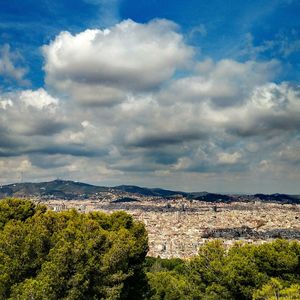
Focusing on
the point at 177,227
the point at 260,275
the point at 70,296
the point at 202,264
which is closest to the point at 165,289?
the point at 202,264

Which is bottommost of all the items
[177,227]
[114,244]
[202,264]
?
[177,227]

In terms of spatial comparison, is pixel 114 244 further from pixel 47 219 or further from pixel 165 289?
pixel 165 289

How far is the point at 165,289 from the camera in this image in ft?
82.9

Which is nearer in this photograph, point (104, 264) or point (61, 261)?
point (61, 261)

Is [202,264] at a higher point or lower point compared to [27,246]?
lower

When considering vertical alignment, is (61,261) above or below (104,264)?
above

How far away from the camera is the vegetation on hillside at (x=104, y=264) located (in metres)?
13.6

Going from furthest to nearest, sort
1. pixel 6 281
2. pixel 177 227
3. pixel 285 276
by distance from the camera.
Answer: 1. pixel 177 227
2. pixel 285 276
3. pixel 6 281

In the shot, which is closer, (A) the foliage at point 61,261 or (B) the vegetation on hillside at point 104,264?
(A) the foliage at point 61,261

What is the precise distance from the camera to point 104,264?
15570mm

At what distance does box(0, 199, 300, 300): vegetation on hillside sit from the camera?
13.6 meters

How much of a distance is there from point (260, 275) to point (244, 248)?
3.12 m

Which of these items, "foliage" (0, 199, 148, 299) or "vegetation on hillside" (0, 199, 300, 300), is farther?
"vegetation on hillside" (0, 199, 300, 300)

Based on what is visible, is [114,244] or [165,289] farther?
[165,289]
